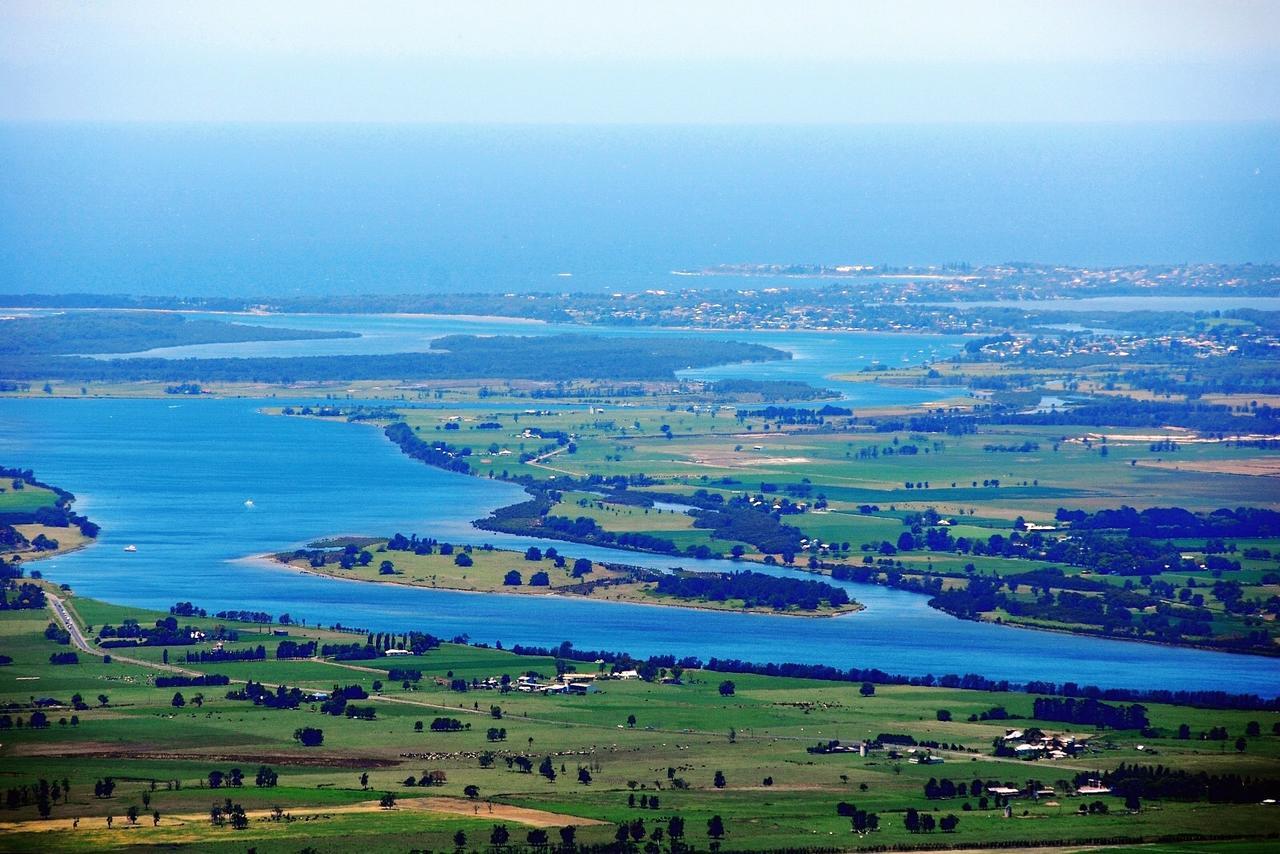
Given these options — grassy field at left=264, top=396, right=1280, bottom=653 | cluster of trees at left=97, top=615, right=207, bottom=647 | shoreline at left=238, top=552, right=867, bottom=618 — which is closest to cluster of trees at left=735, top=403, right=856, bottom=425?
grassy field at left=264, top=396, right=1280, bottom=653

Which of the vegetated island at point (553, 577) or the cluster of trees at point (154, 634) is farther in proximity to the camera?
the vegetated island at point (553, 577)

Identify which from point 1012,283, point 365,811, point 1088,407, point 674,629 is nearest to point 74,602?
point 674,629

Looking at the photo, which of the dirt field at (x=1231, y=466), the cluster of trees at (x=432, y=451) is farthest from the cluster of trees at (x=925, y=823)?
the cluster of trees at (x=432, y=451)

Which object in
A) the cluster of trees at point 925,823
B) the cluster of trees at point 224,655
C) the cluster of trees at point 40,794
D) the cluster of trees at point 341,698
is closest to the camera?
the cluster of trees at point 40,794

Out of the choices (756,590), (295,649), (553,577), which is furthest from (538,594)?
(295,649)

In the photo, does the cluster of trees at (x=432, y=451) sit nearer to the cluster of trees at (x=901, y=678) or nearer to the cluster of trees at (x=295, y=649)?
the cluster of trees at (x=901, y=678)

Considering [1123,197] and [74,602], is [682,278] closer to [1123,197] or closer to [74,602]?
[1123,197]
